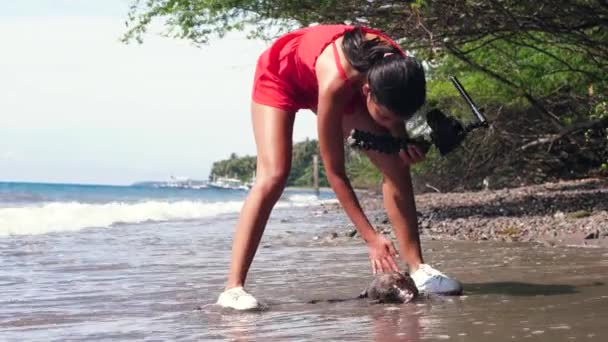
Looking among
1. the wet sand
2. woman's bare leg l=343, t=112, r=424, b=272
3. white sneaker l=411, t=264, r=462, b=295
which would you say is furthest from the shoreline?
white sneaker l=411, t=264, r=462, b=295

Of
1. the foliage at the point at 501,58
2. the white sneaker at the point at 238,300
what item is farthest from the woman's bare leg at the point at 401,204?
the foliage at the point at 501,58

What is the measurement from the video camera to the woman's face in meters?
0.11

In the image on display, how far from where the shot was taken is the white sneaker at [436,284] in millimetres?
4945

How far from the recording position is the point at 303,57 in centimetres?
486

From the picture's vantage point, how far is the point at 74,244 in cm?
990

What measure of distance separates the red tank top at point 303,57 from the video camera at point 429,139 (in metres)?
0.31

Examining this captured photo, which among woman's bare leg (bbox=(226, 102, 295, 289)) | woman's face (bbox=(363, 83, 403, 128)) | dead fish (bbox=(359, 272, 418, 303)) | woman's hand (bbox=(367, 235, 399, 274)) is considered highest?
woman's face (bbox=(363, 83, 403, 128))

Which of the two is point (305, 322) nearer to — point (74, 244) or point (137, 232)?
point (74, 244)

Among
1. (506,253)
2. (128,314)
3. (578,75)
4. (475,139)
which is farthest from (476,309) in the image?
(475,139)

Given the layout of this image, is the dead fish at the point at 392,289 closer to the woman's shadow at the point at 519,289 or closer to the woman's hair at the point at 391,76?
the woman's shadow at the point at 519,289

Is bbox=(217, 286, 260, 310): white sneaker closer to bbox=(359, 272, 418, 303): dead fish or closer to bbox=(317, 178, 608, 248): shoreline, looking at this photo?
bbox=(359, 272, 418, 303): dead fish

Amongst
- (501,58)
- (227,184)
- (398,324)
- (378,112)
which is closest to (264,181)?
(378,112)

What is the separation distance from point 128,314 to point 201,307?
35cm

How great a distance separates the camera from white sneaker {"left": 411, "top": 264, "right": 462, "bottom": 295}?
16.2ft
